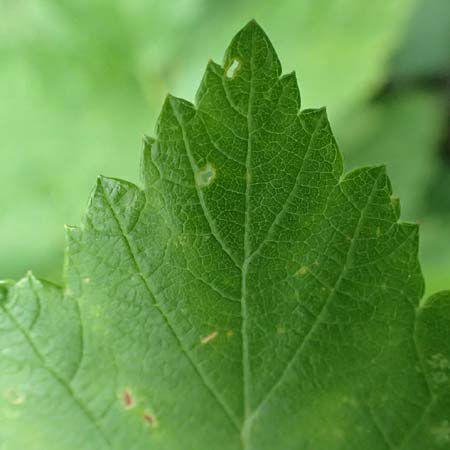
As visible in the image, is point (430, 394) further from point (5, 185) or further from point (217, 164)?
point (5, 185)

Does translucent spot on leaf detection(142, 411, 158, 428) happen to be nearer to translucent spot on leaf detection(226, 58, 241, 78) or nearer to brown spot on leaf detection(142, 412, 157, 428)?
brown spot on leaf detection(142, 412, 157, 428)

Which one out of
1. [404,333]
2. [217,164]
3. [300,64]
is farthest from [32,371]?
[300,64]

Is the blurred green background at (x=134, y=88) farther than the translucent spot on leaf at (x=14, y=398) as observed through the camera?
Yes

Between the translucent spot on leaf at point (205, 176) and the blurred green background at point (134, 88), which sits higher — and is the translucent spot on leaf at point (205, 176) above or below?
below

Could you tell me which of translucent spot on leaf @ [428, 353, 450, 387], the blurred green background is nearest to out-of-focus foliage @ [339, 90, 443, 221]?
the blurred green background

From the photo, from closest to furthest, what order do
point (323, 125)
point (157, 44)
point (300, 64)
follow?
point (323, 125) < point (300, 64) < point (157, 44)

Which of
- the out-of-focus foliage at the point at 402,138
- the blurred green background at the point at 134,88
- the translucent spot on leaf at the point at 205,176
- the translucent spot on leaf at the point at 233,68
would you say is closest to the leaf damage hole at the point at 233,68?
the translucent spot on leaf at the point at 233,68

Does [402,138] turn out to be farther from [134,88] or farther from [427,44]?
[134,88]

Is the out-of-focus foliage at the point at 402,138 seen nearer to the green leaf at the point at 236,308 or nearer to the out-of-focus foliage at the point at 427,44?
the out-of-focus foliage at the point at 427,44

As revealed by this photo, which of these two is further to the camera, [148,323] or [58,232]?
[58,232]
